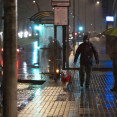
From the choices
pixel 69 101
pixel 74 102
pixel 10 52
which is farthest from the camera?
pixel 69 101

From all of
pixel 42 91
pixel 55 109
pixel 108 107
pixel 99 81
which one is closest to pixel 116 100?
pixel 108 107

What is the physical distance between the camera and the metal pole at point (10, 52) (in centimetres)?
532

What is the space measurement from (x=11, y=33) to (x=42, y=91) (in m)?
5.65

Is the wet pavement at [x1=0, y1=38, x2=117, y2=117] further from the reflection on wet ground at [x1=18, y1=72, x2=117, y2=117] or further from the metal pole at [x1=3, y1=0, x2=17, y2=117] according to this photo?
the metal pole at [x1=3, y1=0, x2=17, y2=117]

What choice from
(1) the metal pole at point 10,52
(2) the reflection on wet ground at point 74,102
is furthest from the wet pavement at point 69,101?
(1) the metal pole at point 10,52

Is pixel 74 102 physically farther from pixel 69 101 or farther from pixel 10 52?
pixel 10 52

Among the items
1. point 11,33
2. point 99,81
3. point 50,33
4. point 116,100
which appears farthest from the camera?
point 50,33

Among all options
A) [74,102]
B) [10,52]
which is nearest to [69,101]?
[74,102]

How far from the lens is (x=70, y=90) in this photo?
10906 mm

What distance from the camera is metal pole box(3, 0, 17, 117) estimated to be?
5.32 m

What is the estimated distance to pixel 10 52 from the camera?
5328 millimetres

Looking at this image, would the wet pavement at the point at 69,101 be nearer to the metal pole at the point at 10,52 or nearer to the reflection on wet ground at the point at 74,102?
the reflection on wet ground at the point at 74,102

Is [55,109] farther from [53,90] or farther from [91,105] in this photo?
[53,90]

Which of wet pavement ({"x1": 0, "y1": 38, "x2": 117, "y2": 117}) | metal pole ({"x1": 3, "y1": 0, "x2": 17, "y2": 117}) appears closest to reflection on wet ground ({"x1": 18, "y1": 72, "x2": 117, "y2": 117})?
wet pavement ({"x1": 0, "y1": 38, "x2": 117, "y2": 117})
